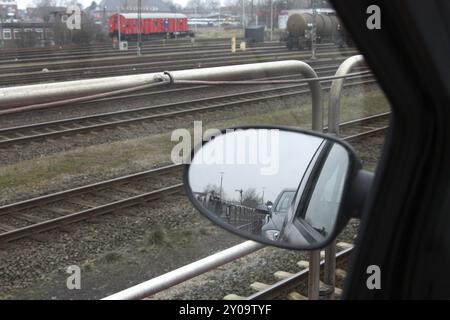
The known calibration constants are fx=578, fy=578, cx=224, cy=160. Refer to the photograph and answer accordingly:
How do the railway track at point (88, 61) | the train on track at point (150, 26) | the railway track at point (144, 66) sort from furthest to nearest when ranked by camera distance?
the train on track at point (150, 26) → the railway track at point (88, 61) → the railway track at point (144, 66)

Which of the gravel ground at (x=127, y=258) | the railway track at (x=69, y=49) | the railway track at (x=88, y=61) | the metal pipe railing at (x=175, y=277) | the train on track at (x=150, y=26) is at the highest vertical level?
the train on track at (x=150, y=26)

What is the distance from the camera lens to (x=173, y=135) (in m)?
9.88

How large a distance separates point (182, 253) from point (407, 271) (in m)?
3.98

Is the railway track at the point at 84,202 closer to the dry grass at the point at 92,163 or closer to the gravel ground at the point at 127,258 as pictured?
the gravel ground at the point at 127,258

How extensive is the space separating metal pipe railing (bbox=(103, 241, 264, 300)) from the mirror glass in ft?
2.82

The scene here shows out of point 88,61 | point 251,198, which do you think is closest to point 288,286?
point 251,198

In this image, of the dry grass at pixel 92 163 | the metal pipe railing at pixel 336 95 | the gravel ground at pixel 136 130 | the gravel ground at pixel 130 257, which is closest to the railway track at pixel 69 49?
the gravel ground at pixel 136 130

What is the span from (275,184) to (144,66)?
17258 millimetres

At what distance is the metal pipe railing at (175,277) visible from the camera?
8.95 ft

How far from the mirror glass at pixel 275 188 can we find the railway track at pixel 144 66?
1127 cm

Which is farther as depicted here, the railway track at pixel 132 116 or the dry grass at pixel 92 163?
the railway track at pixel 132 116

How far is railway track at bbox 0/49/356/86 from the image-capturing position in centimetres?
1551

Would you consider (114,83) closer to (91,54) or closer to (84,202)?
(84,202)

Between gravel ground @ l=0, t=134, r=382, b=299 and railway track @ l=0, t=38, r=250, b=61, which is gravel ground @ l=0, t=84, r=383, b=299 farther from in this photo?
railway track @ l=0, t=38, r=250, b=61
